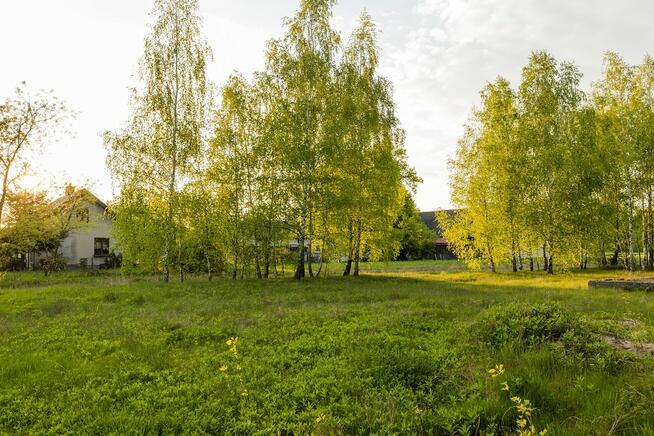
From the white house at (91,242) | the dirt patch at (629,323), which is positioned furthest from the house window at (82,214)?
the dirt patch at (629,323)

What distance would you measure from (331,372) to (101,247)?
46173mm

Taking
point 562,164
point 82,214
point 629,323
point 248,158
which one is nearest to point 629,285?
point 629,323

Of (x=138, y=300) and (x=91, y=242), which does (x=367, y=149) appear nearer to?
(x=138, y=300)

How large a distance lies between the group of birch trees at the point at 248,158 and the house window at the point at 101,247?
77.1 feet

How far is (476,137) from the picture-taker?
3244cm

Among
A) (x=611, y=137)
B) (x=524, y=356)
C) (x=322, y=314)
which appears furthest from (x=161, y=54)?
(x=611, y=137)

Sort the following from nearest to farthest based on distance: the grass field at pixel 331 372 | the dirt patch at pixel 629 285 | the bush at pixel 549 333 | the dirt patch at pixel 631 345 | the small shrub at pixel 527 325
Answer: the grass field at pixel 331 372 → the bush at pixel 549 333 → the dirt patch at pixel 631 345 → the small shrub at pixel 527 325 → the dirt patch at pixel 629 285

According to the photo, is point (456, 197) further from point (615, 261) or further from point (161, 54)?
point (161, 54)

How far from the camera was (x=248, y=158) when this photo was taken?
2345 centimetres

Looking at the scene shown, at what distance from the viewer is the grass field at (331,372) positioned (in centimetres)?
538

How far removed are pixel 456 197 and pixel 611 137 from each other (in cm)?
1128

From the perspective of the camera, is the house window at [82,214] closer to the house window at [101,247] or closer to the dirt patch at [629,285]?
the house window at [101,247]

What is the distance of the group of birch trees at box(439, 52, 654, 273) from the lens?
2664cm

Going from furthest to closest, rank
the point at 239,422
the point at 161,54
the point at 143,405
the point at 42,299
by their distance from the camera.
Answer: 1. the point at 161,54
2. the point at 42,299
3. the point at 143,405
4. the point at 239,422
